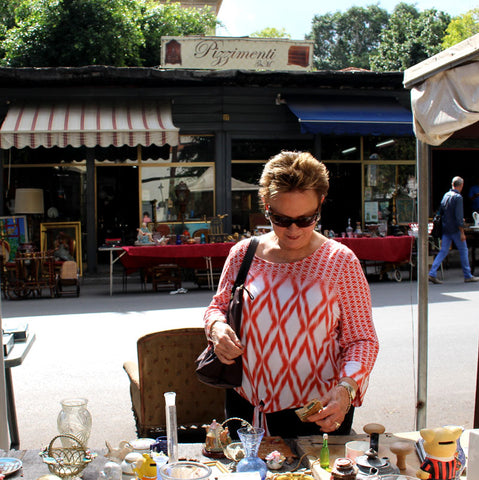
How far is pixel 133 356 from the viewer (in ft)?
21.0

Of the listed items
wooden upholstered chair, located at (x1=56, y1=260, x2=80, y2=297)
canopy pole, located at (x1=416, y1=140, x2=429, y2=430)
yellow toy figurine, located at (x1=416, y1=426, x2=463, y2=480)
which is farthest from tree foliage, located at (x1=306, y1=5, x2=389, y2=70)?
yellow toy figurine, located at (x1=416, y1=426, x2=463, y2=480)

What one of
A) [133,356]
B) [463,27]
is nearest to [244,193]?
[133,356]

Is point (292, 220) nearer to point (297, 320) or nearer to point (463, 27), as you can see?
point (297, 320)

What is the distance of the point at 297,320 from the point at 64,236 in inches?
447

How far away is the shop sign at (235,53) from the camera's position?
14.1m

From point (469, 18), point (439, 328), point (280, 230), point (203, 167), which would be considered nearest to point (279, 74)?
point (203, 167)

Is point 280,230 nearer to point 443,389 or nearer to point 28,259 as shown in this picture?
point 443,389

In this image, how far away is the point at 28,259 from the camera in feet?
34.2

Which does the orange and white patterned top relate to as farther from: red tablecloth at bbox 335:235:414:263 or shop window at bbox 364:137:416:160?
shop window at bbox 364:137:416:160

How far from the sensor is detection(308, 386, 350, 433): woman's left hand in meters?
2.06

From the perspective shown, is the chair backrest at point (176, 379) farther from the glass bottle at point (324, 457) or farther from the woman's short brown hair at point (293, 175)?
the glass bottle at point (324, 457)

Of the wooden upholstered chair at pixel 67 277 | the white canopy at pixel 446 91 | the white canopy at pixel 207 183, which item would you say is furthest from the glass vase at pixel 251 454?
the white canopy at pixel 207 183

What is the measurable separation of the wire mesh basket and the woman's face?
111 centimetres

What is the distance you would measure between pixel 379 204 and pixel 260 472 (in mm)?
13493
